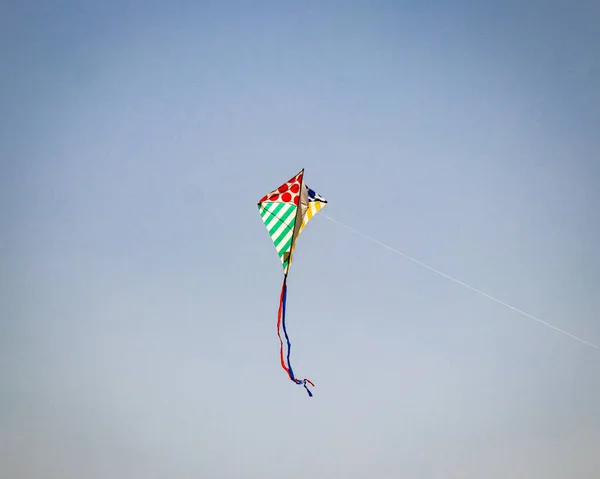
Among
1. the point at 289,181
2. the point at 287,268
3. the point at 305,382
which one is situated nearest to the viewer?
the point at 305,382

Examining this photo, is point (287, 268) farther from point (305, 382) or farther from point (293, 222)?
point (305, 382)

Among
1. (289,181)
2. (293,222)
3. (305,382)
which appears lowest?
(305,382)

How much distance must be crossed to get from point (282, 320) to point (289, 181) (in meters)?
3.14

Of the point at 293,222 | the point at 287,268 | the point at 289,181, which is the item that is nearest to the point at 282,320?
the point at 287,268

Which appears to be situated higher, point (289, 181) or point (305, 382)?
point (289, 181)

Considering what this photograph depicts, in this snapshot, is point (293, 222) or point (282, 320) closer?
point (282, 320)

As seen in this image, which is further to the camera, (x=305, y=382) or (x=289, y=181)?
(x=289, y=181)

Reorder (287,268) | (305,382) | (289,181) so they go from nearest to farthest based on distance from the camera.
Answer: (305,382) → (287,268) → (289,181)

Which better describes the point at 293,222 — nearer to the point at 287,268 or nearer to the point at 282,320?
the point at 287,268

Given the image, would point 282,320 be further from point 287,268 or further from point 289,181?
point 289,181

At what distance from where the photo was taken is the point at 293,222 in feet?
35.0

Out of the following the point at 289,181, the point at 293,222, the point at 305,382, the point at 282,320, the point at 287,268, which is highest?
the point at 289,181

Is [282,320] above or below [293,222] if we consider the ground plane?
below

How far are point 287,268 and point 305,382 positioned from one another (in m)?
2.27
